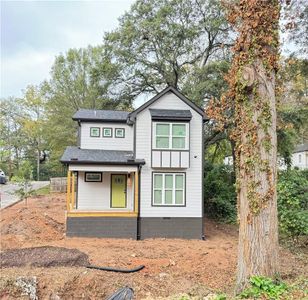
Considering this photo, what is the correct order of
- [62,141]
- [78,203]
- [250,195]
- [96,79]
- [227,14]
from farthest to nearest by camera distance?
[62,141], [96,79], [78,203], [227,14], [250,195]

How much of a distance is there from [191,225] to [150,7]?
14.7 m

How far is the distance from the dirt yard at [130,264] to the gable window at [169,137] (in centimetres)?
383

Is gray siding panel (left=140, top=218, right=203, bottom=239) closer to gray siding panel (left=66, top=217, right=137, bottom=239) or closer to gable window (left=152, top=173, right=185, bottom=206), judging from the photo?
gray siding panel (left=66, top=217, right=137, bottom=239)

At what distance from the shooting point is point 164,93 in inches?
553

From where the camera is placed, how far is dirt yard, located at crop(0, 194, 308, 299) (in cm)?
681

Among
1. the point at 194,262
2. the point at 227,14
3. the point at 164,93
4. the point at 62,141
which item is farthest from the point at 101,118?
the point at 62,141

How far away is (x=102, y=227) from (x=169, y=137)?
455 cm

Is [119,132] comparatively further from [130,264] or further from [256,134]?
[256,134]

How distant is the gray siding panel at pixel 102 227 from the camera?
12836 millimetres

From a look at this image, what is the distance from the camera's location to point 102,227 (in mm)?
13078

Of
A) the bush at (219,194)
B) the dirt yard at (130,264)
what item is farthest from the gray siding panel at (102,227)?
the bush at (219,194)

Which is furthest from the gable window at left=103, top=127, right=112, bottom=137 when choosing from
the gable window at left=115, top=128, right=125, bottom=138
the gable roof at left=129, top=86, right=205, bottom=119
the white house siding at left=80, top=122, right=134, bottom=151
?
the gable roof at left=129, top=86, right=205, bottom=119

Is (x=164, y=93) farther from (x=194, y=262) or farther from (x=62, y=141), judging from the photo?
(x=62, y=141)

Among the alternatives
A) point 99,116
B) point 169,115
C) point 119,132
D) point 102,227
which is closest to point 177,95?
point 169,115
